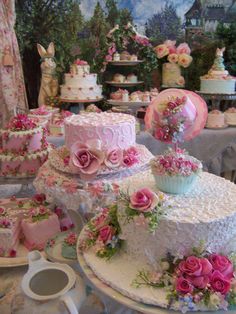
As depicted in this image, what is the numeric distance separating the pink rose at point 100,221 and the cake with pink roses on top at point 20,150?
0.73 m

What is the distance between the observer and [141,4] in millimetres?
3896

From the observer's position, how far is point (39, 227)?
161 centimetres

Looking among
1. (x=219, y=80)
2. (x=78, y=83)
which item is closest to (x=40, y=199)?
(x=78, y=83)

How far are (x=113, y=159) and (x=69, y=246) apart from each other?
1.34 feet

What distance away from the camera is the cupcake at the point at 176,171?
46.0 inches

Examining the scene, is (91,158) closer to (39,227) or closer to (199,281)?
(39,227)

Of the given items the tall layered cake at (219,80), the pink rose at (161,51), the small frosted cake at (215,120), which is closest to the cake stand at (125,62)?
the pink rose at (161,51)

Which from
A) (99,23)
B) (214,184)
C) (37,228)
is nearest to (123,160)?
(214,184)

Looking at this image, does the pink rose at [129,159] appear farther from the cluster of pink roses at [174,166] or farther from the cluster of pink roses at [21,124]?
the cluster of pink roses at [21,124]

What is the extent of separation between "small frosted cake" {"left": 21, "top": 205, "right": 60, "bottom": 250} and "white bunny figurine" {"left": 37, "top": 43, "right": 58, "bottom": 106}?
1772 millimetres


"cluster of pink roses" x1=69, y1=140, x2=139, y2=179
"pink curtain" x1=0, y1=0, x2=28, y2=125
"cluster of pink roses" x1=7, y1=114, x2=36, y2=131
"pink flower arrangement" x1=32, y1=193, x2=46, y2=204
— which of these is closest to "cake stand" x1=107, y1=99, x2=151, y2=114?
"pink curtain" x1=0, y1=0, x2=28, y2=125

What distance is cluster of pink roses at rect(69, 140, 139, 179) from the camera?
139 centimetres

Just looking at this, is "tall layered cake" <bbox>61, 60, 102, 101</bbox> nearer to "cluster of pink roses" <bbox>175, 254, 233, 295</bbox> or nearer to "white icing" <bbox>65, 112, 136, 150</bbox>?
"white icing" <bbox>65, 112, 136, 150</bbox>

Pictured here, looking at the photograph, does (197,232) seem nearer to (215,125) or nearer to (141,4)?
(215,125)
